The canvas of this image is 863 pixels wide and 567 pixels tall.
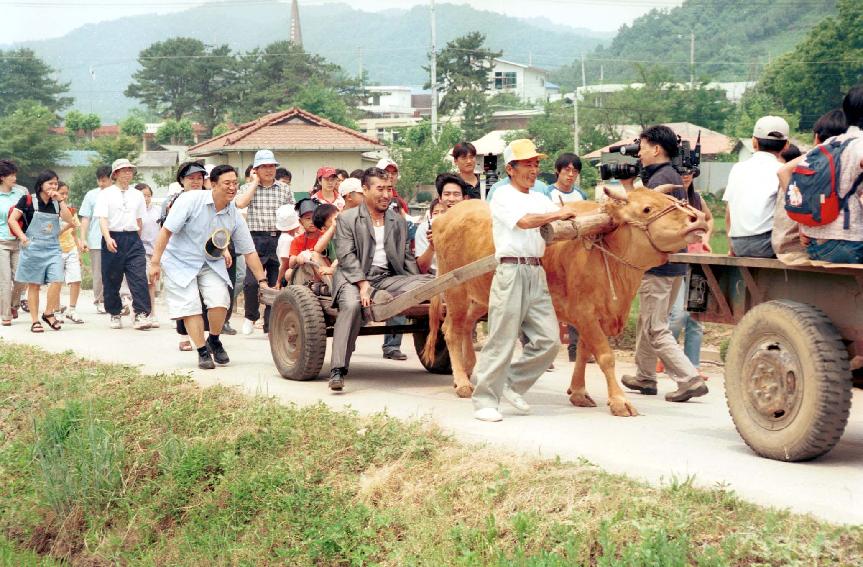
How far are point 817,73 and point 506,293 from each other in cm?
5630

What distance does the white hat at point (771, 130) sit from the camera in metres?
8.55

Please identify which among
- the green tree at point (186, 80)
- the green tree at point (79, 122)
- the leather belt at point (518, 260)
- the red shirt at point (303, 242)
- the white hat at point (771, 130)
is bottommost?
the red shirt at point (303, 242)

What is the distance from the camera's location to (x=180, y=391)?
33.7 feet

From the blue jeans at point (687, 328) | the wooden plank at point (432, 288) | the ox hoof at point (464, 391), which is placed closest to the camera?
the wooden plank at point (432, 288)

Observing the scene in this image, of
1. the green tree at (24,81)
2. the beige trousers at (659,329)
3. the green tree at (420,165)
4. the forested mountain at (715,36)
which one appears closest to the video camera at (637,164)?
the beige trousers at (659,329)

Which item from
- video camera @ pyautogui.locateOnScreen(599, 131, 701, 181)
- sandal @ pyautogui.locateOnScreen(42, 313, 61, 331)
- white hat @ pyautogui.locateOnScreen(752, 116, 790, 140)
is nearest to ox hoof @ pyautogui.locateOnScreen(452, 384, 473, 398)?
video camera @ pyautogui.locateOnScreen(599, 131, 701, 181)

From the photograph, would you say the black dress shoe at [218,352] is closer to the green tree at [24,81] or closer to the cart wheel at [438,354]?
the cart wheel at [438,354]

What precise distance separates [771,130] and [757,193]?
53 centimetres

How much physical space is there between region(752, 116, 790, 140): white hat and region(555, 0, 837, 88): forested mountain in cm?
11880

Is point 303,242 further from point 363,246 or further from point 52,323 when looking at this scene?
point 52,323

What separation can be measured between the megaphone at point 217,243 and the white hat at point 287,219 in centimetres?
210

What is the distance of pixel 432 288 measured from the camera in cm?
973

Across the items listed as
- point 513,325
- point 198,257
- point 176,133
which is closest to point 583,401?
point 513,325

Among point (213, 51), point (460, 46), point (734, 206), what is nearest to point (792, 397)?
point (734, 206)
